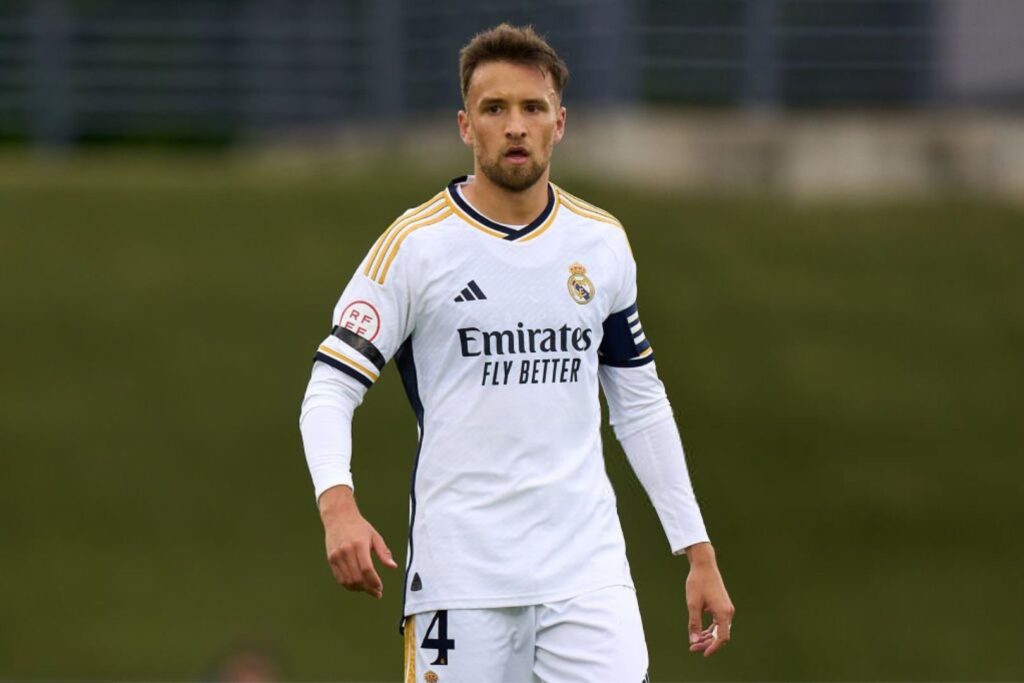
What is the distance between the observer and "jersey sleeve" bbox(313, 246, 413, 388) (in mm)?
5035

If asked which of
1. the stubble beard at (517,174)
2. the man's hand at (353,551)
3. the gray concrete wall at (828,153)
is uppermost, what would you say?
the gray concrete wall at (828,153)

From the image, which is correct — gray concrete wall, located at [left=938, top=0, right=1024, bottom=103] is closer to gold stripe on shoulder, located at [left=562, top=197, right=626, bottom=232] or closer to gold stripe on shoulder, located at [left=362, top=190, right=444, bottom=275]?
Answer: gold stripe on shoulder, located at [left=562, top=197, right=626, bottom=232]

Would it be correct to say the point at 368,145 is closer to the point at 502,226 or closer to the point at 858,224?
the point at 858,224

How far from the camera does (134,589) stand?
A: 1282cm

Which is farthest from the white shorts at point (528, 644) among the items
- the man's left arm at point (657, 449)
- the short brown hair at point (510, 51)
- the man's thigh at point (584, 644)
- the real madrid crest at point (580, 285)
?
the short brown hair at point (510, 51)

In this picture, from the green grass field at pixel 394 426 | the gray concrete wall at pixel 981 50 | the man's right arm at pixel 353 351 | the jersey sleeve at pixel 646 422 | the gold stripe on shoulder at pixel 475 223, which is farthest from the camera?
the gray concrete wall at pixel 981 50

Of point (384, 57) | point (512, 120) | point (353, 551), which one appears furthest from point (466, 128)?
point (384, 57)

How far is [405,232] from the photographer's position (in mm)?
5125

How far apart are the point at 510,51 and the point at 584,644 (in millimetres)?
1636

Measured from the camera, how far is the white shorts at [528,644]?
5.03 m

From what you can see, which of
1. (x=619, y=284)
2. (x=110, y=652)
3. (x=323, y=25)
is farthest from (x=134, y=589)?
(x=619, y=284)

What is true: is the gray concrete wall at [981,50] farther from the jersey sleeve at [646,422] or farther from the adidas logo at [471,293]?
the adidas logo at [471,293]

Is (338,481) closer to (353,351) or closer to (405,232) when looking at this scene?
(353,351)

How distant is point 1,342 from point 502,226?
8.89 m
